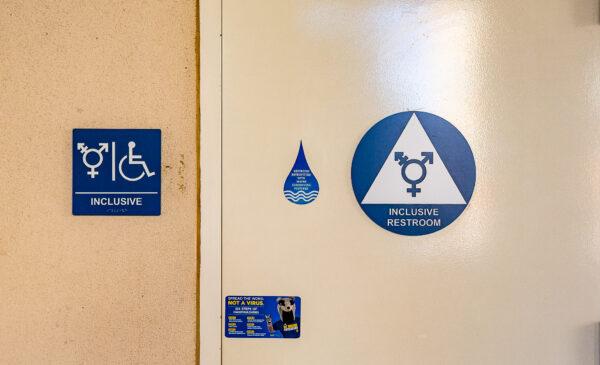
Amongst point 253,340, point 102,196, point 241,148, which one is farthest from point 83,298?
point 241,148

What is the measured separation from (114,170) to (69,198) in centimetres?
13

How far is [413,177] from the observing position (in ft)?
3.11

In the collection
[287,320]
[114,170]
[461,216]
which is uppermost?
[114,170]

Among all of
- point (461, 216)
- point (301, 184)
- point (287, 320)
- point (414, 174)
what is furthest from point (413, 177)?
point (287, 320)

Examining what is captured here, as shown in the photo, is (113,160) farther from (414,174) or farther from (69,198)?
(414,174)

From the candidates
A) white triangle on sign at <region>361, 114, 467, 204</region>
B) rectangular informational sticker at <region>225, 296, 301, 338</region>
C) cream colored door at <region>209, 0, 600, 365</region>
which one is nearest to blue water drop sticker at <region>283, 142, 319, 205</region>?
cream colored door at <region>209, 0, 600, 365</region>

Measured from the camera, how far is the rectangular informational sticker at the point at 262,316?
3.12 ft

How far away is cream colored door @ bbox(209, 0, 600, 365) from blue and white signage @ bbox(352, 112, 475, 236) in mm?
27

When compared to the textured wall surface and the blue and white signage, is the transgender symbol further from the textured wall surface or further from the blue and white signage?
the textured wall surface

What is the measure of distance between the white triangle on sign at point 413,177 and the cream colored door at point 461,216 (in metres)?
0.05

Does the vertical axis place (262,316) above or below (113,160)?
below

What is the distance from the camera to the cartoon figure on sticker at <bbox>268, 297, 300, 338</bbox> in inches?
37.4

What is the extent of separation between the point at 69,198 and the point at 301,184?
1.81 feet

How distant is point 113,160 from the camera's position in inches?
37.1
